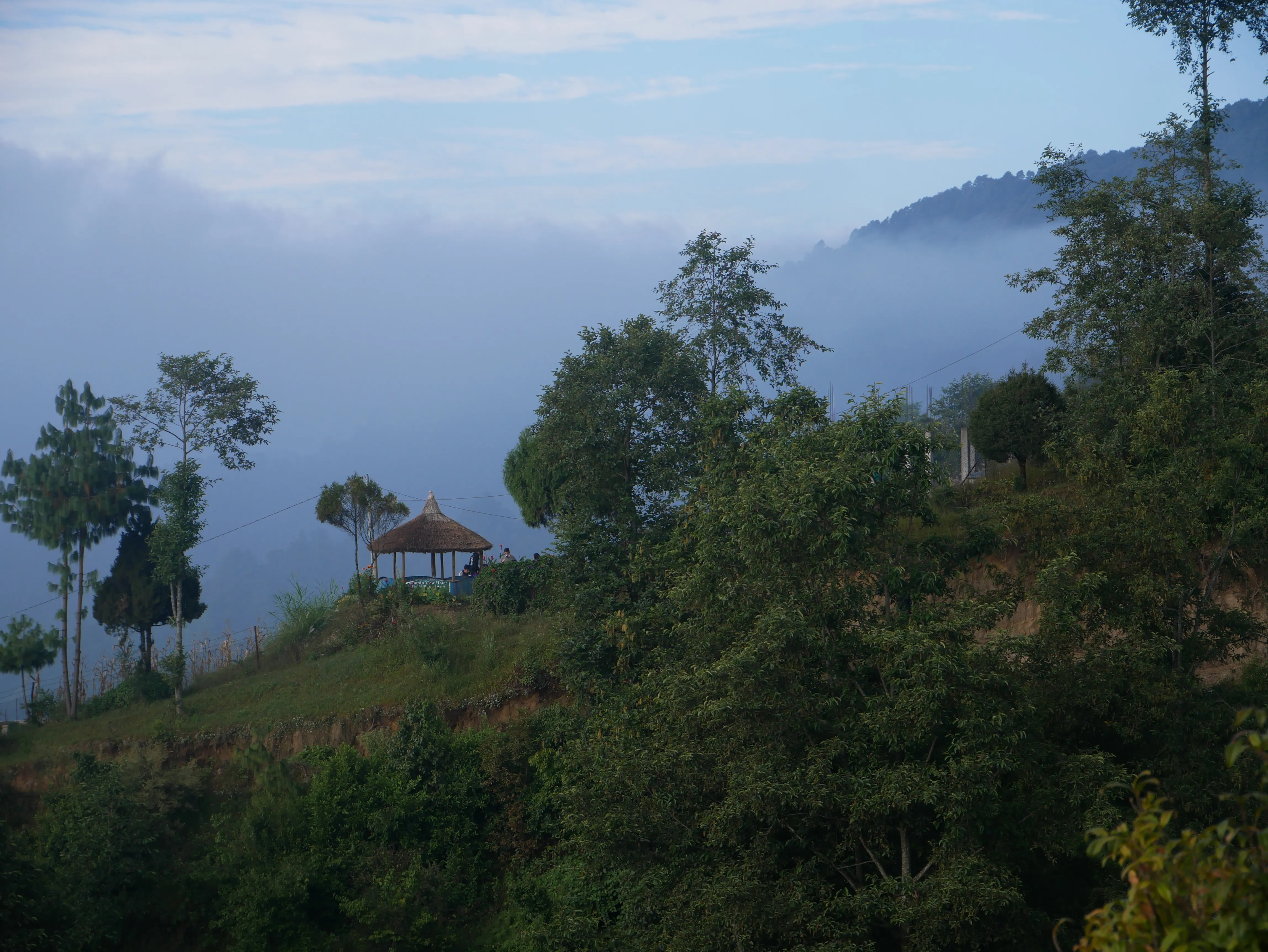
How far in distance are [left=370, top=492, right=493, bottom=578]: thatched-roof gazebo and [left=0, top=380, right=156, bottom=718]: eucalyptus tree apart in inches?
275

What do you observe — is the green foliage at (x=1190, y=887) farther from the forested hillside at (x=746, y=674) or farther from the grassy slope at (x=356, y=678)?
the grassy slope at (x=356, y=678)

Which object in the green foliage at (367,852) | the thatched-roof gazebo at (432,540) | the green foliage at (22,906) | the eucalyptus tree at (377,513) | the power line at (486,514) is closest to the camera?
the green foliage at (22,906)

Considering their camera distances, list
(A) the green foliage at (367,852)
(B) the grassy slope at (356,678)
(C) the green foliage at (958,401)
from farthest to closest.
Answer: (C) the green foliage at (958,401) → (B) the grassy slope at (356,678) → (A) the green foliage at (367,852)

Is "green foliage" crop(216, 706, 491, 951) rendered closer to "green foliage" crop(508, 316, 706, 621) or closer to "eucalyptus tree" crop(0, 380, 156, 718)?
"green foliage" crop(508, 316, 706, 621)

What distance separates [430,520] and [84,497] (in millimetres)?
9360

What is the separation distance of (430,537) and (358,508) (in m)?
2.71

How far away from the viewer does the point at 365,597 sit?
25.1 meters

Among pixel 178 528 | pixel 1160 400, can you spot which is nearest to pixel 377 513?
pixel 178 528

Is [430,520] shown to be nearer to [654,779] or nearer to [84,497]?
[84,497]

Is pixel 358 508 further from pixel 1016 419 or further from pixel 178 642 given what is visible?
pixel 1016 419

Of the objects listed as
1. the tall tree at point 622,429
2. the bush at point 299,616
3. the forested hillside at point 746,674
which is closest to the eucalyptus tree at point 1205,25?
the forested hillside at point 746,674

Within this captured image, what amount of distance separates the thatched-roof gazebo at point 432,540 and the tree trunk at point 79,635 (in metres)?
7.57

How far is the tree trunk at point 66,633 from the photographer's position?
23.2 metres

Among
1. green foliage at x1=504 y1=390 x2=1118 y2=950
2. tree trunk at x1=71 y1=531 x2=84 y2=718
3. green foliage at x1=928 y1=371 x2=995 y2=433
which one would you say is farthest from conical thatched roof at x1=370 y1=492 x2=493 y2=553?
green foliage at x1=928 y1=371 x2=995 y2=433
